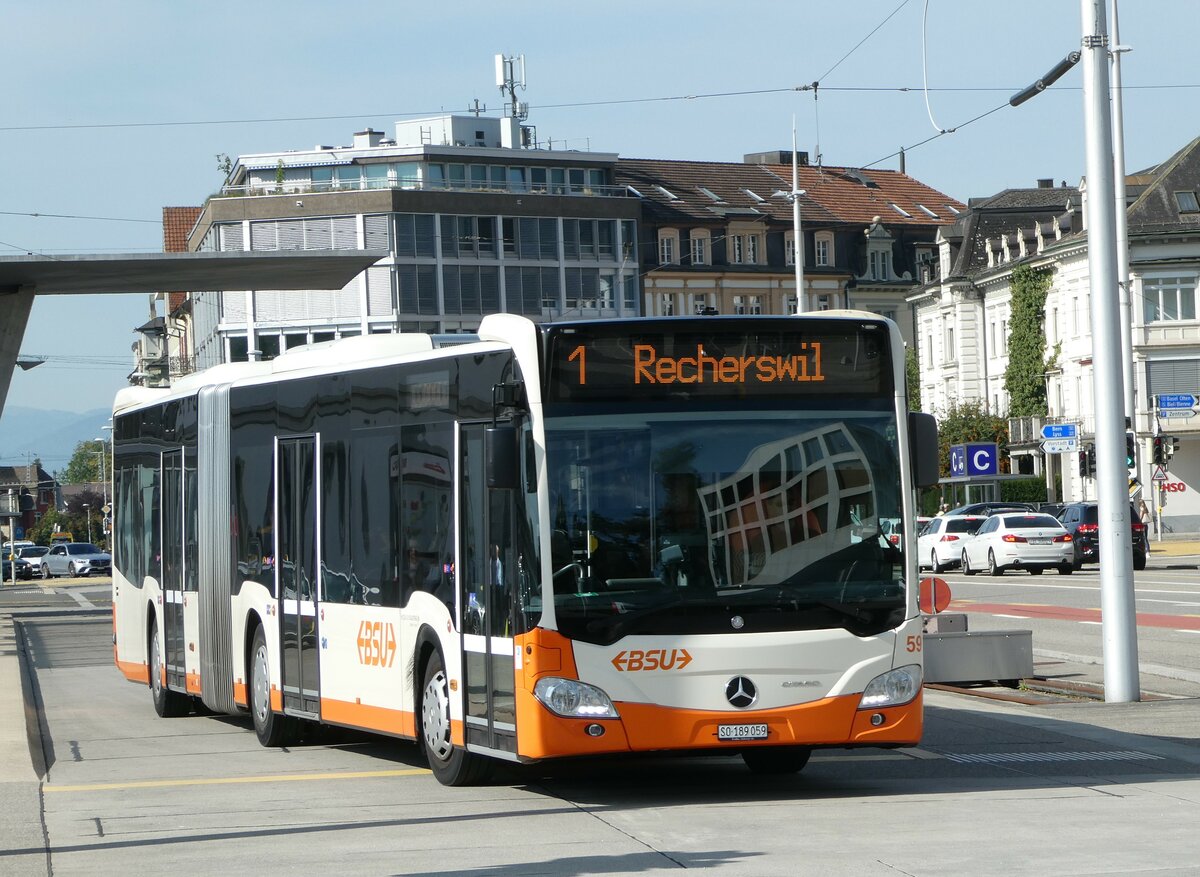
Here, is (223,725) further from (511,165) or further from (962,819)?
(511,165)

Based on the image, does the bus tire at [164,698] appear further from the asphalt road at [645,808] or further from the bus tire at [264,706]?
the bus tire at [264,706]

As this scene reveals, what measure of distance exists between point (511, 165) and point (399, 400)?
269 feet

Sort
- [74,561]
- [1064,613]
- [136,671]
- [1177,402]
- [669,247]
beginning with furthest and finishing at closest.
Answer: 1. [669,247]
2. [74,561]
3. [1177,402]
4. [1064,613]
5. [136,671]

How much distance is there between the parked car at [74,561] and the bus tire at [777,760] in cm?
7829

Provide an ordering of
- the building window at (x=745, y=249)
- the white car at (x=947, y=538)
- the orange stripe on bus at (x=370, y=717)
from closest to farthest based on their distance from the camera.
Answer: the orange stripe on bus at (x=370, y=717), the white car at (x=947, y=538), the building window at (x=745, y=249)

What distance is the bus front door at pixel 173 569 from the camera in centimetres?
1819

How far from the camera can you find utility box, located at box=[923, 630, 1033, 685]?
18625 millimetres

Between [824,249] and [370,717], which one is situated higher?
[824,249]

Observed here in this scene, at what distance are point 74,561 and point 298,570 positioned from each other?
260ft

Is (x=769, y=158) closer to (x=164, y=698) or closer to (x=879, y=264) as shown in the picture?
(x=879, y=264)

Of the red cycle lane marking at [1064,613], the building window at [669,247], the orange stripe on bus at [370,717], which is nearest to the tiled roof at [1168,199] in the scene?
the building window at [669,247]

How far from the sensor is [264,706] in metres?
15.6

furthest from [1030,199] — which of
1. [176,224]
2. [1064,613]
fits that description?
[1064,613]

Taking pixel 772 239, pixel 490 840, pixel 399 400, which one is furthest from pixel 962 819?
pixel 772 239
